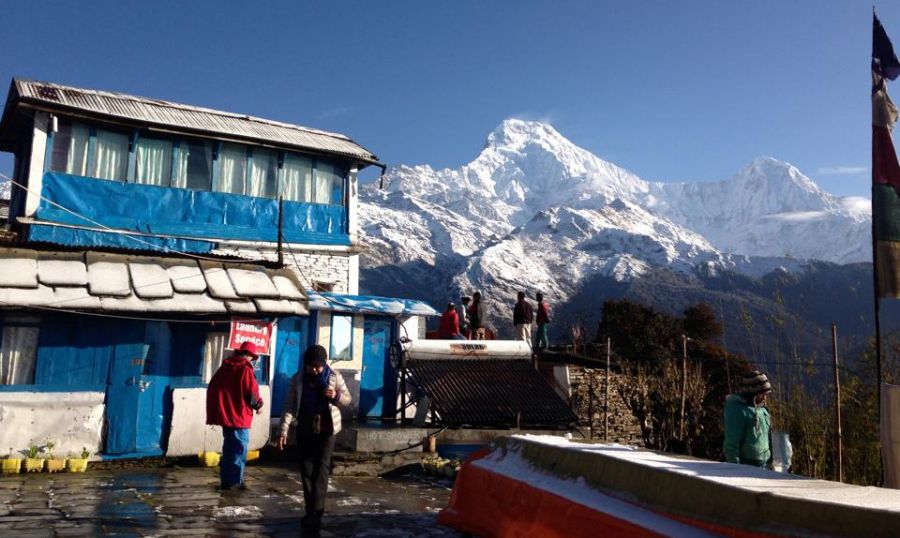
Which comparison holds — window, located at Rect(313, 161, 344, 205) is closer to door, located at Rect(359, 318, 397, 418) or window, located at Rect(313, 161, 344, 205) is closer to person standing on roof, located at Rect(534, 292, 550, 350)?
door, located at Rect(359, 318, 397, 418)

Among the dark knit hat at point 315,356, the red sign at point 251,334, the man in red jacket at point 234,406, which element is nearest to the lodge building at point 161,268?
the red sign at point 251,334

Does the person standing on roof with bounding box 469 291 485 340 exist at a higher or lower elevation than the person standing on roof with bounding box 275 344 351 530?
higher

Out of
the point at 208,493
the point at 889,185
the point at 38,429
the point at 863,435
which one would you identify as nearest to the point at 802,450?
the point at 863,435

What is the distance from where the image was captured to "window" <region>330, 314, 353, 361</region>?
16.5 m

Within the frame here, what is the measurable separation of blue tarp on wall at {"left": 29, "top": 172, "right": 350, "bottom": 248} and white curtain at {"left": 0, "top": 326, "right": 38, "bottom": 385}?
22.4 feet

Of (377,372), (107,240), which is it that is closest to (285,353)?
(377,372)

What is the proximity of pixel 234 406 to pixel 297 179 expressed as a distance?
1209 cm

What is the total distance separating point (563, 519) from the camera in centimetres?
499

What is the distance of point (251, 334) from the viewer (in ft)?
38.4

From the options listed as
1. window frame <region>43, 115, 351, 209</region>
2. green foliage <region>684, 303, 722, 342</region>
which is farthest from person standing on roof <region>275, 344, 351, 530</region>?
green foliage <region>684, 303, 722, 342</region>

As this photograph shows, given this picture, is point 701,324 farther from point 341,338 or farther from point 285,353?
point 285,353

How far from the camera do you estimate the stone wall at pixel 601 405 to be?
70.8ft

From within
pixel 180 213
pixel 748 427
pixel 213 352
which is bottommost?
pixel 748 427

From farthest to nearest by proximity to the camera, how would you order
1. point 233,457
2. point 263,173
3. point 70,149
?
point 263,173, point 70,149, point 233,457
